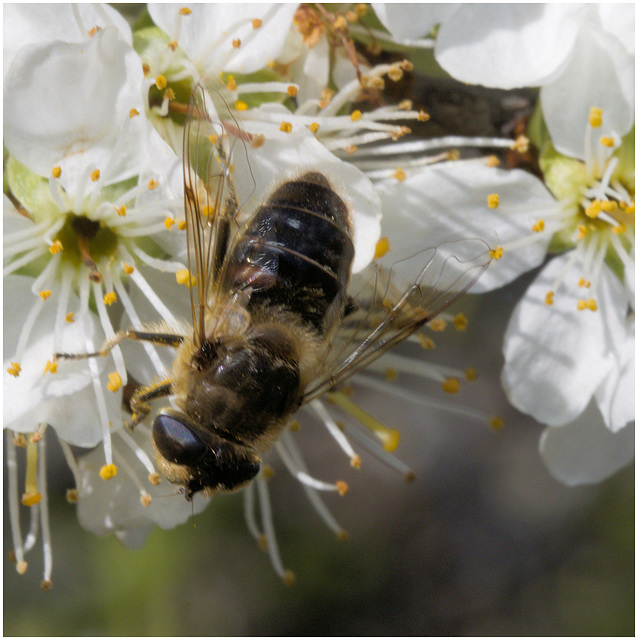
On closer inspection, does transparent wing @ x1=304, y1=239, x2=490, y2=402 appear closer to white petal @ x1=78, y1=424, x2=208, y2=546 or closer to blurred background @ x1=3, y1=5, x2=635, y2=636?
white petal @ x1=78, y1=424, x2=208, y2=546

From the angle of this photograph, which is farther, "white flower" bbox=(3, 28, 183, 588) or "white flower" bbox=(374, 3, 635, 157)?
"white flower" bbox=(374, 3, 635, 157)

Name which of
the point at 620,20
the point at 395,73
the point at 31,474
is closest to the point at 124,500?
the point at 31,474

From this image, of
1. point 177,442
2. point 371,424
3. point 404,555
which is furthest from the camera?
point 404,555

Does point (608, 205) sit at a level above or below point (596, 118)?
below

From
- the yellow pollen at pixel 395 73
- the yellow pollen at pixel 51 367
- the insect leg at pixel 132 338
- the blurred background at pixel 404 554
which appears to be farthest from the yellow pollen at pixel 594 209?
the blurred background at pixel 404 554

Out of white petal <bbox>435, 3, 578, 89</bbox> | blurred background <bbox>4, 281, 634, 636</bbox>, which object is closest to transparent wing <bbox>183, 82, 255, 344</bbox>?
white petal <bbox>435, 3, 578, 89</bbox>

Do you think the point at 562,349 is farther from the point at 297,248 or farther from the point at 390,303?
the point at 297,248
